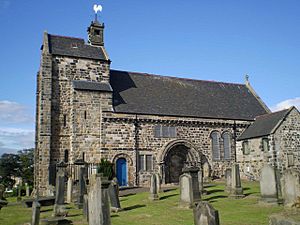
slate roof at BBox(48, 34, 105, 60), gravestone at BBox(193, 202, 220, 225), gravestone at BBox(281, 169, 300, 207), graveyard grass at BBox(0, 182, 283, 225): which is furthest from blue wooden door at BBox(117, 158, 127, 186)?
gravestone at BBox(193, 202, 220, 225)

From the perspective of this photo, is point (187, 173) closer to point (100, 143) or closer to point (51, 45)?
point (100, 143)

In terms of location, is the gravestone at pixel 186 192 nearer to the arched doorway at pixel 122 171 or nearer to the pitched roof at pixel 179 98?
the arched doorway at pixel 122 171

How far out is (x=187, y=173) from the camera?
51.3 ft

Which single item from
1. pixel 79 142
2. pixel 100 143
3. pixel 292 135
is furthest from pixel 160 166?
pixel 292 135

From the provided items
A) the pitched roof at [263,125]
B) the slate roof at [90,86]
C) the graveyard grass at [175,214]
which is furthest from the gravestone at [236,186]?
the slate roof at [90,86]

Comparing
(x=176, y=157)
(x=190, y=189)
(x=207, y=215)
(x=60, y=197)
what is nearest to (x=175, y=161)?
(x=176, y=157)

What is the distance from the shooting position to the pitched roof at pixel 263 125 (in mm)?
30145

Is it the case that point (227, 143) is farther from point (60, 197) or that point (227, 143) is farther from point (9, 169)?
point (9, 169)

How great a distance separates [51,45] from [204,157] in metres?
18.8

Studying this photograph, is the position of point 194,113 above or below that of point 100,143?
above

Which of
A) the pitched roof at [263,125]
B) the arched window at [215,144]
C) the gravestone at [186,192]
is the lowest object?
the gravestone at [186,192]

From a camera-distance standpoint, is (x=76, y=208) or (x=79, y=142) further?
(x=79, y=142)

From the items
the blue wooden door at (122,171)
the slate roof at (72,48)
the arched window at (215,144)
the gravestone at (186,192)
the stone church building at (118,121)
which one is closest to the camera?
the gravestone at (186,192)

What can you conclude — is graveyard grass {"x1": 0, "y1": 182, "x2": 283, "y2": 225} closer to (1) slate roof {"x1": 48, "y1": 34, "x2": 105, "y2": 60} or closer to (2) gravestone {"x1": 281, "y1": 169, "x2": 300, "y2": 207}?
(2) gravestone {"x1": 281, "y1": 169, "x2": 300, "y2": 207}
